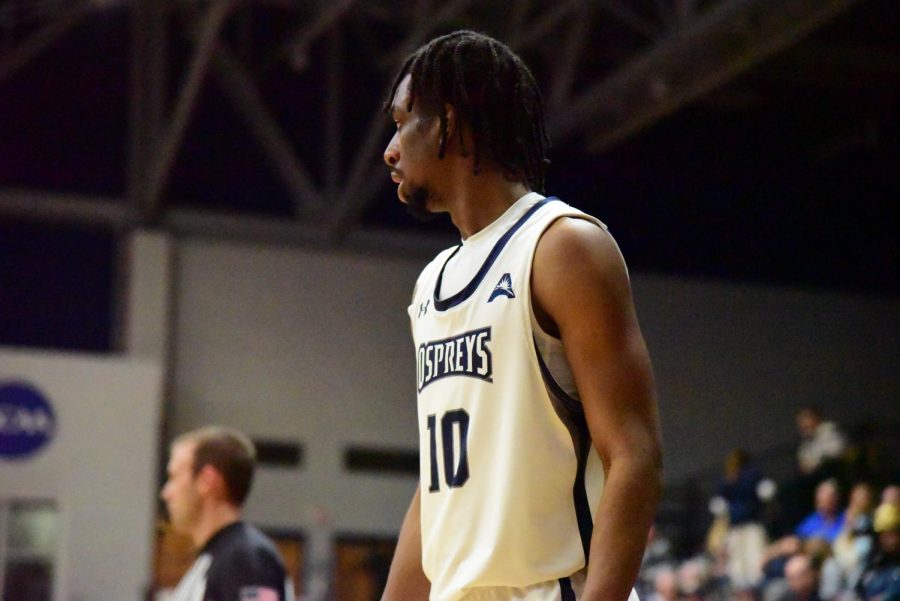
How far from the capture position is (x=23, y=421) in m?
14.3

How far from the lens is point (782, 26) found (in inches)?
470

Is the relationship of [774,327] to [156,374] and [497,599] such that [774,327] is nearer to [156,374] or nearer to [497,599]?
[156,374]

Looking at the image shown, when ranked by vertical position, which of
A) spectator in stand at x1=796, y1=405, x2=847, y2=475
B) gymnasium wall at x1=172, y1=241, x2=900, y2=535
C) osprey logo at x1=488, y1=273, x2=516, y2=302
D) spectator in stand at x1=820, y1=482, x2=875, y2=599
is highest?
gymnasium wall at x1=172, y1=241, x2=900, y2=535

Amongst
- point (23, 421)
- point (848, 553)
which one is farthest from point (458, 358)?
point (23, 421)

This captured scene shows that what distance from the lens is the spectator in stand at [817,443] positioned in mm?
12992

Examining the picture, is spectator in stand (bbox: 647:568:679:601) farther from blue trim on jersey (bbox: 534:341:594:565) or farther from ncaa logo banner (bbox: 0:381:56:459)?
blue trim on jersey (bbox: 534:341:594:565)

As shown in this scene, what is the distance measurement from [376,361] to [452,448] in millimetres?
14379

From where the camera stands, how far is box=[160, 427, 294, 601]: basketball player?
162 inches

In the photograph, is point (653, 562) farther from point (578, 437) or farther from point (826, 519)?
point (578, 437)

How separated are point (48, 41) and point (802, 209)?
30.4 ft

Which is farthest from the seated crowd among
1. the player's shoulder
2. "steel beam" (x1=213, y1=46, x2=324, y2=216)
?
the player's shoulder

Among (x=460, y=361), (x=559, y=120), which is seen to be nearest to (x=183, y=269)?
(x=559, y=120)

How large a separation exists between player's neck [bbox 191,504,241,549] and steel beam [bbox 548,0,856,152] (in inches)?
325

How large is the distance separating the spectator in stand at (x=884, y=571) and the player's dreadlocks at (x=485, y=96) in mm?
2593
